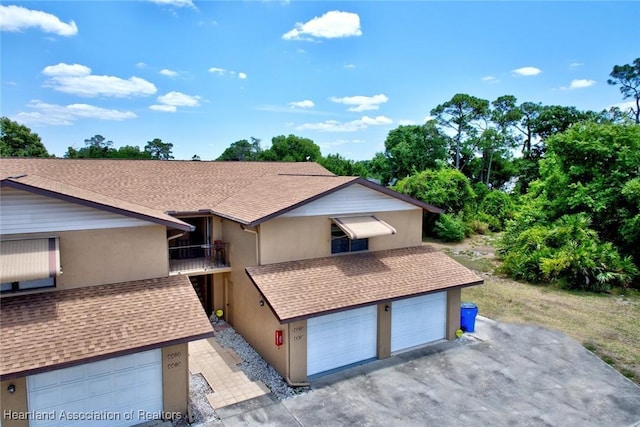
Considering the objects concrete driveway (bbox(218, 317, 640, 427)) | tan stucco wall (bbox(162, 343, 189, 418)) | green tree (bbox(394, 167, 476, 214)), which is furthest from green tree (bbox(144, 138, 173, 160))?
concrete driveway (bbox(218, 317, 640, 427))

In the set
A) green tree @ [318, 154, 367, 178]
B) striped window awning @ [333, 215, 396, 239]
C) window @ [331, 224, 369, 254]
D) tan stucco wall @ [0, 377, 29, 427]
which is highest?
green tree @ [318, 154, 367, 178]

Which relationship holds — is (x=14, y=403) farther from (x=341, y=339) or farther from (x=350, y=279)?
(x=350, y=279)

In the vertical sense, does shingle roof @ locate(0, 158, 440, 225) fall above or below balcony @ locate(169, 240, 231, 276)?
above

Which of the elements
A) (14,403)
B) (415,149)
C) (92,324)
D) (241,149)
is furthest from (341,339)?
(241,149)

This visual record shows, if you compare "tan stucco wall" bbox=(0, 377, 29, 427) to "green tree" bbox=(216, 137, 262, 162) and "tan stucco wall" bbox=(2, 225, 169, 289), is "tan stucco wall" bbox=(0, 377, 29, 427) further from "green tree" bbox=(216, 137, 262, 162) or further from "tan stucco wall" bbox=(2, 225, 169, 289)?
"green tree" bbox=(216, 137, 262, 162)

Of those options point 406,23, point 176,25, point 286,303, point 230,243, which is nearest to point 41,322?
point 286,303

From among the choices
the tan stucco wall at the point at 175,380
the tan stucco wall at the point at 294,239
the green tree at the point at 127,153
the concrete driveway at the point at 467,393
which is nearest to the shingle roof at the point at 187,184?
the tan stucco wall at the point at 294,239

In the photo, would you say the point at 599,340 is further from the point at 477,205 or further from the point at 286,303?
the point at 477,205
